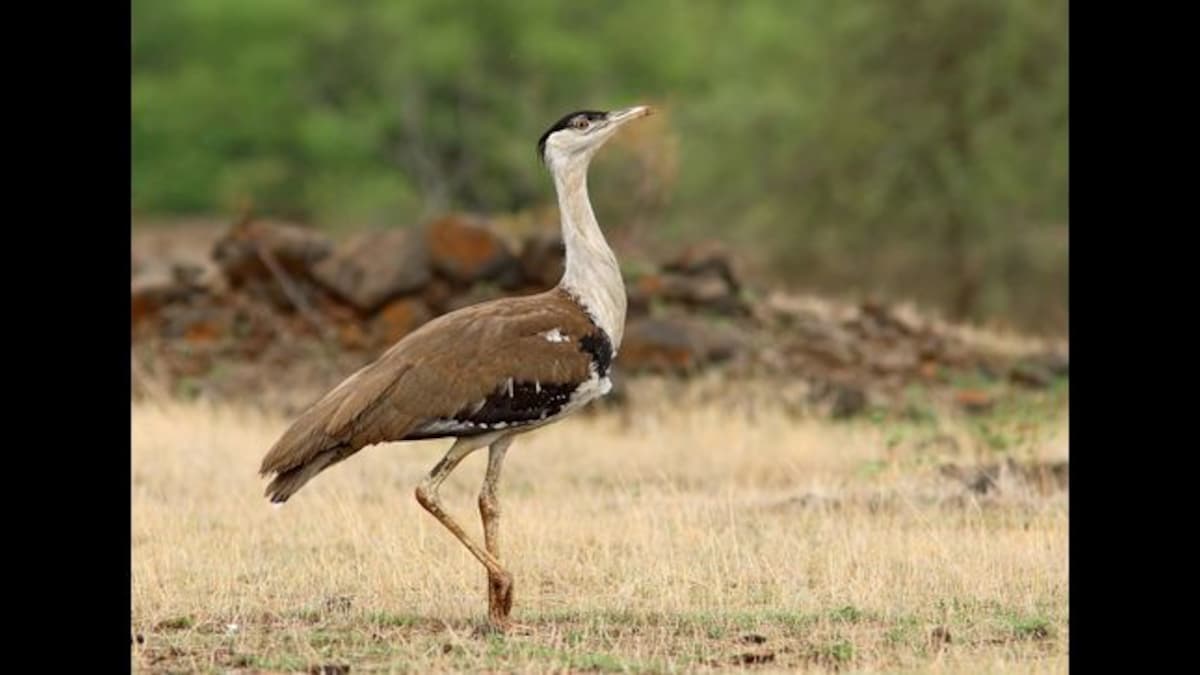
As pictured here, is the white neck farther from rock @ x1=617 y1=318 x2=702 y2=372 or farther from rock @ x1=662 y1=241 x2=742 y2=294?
rock @ x1=662 y1=241 x2=742 y2=294

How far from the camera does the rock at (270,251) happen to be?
20531 millimetres

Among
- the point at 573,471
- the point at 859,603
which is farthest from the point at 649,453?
the point at 859,603

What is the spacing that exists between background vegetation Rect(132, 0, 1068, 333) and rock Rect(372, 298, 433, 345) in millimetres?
9461

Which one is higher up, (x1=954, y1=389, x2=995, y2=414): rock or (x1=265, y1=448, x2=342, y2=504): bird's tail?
(x1=954, y1=389, x2=995, y2=414): rock

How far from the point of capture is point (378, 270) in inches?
788

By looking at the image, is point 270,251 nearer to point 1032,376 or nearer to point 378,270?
point 378,270

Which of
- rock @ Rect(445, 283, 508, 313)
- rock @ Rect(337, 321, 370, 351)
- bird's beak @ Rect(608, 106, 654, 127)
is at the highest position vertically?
bird's beak @ Rect(608, 106, 654, 127)

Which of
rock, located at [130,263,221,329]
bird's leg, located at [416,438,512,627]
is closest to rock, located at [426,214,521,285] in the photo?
rock, located at [130,263,221,329]

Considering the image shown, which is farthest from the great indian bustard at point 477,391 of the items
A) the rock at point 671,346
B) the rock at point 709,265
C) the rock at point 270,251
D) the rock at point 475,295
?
the rock at point 709,265

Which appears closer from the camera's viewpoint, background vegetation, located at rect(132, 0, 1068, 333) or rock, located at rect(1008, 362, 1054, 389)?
rock, located at rect(1008, 362, 1054, 389)

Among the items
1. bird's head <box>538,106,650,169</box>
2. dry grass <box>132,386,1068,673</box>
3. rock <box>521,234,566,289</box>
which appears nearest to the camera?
dry grass <box>132,386,1068,673</box>

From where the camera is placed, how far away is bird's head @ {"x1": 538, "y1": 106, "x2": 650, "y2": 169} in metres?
9.50
